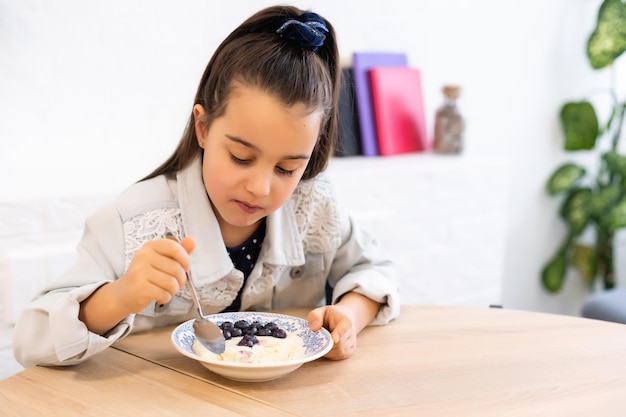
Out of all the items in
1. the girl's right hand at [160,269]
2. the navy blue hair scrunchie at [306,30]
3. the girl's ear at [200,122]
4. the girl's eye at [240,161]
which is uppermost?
the navy blue hair scrunchie at [306,30]

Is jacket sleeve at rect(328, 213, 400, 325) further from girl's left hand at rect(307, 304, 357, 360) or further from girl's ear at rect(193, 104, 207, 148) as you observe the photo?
girl's ear at rect(193, 104, 207, 148)

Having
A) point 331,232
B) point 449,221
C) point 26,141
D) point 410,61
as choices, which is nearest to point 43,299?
point 331,232

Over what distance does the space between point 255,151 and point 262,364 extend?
350 millimetres

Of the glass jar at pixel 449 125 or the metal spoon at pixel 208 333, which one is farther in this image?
the glass jar at pixel 449 125

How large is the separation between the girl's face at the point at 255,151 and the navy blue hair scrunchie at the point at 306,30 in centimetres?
12

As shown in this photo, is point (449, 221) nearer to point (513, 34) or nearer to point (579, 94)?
point (513, 34)

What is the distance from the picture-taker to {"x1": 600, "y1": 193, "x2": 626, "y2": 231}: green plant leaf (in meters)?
3.19

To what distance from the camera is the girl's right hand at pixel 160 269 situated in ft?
3.32

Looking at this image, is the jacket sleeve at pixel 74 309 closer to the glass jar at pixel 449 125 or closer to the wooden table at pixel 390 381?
the wooden table at pixel 390 381

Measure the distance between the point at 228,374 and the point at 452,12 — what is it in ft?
7.20

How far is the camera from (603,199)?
331 centimetres

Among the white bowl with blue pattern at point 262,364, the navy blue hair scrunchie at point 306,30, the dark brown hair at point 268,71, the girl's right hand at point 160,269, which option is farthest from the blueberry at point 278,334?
the navy blue hair scrunchie at point 306,30

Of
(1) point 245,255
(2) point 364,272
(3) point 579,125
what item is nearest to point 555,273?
(3) point 579,125

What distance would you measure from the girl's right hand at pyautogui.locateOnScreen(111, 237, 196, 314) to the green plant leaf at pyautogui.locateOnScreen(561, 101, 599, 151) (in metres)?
2.64
